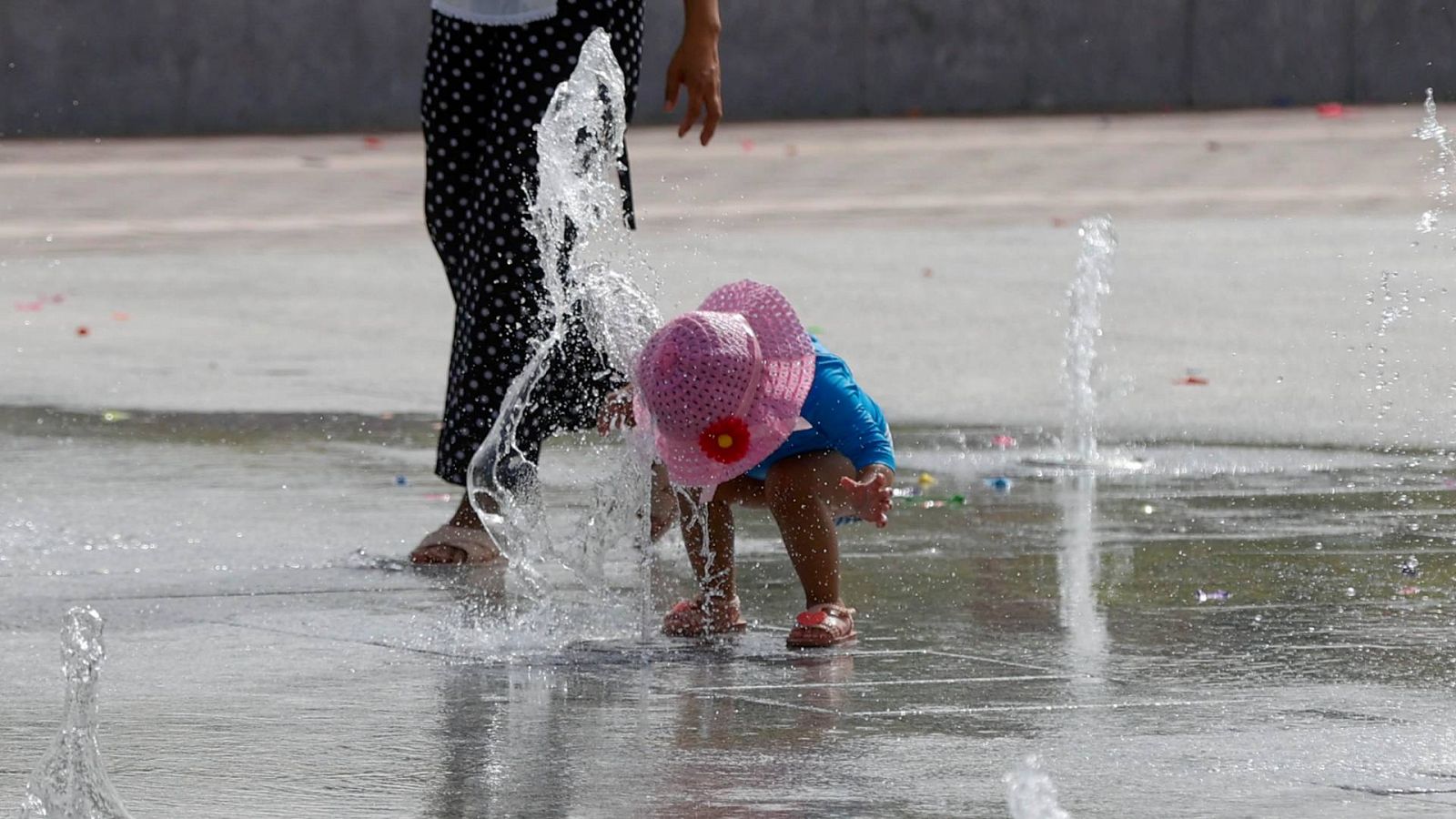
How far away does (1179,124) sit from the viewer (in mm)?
24906

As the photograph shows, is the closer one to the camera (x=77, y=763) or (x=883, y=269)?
(x=77, y=763)

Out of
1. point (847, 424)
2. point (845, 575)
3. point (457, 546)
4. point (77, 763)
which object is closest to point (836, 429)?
point (847, 424)

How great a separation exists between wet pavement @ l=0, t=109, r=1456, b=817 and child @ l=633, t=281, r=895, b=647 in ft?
0.38

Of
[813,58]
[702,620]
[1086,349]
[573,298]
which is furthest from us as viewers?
[813,58]

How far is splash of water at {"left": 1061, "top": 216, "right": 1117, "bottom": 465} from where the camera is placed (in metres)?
7.12

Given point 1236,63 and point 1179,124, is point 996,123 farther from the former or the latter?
point 1236,63

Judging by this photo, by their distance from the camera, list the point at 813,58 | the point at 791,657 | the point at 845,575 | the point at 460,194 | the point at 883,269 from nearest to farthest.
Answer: the point at 791,657 < the point at 845,575 < the point at 460,194 < the point at 883,269 < the point at 813,58

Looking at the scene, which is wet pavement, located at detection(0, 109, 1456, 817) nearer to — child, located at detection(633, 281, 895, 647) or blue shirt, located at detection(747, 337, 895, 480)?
child, located at detection(633, 281, 895, 647)

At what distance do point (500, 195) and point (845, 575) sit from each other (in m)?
1.04

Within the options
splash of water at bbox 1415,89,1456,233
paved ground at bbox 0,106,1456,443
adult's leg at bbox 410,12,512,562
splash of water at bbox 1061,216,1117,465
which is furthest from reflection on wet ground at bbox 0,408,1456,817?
splash of water at bbox 1415,89,1456,233

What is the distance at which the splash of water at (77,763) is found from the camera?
10.9 ft

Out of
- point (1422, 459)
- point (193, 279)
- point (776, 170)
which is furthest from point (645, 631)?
point (776, 170)

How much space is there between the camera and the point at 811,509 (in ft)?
15.2

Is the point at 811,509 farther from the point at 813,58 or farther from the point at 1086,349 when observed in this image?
the point at 813,58
